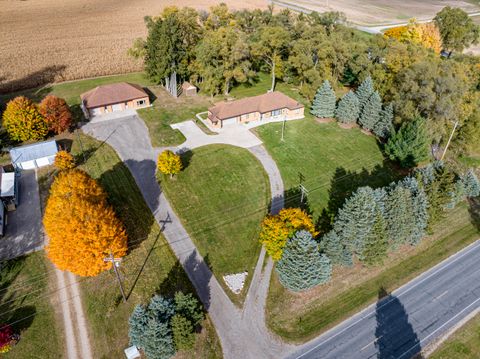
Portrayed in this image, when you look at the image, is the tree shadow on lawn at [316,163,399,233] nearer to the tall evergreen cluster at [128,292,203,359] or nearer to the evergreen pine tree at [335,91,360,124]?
the evergreen pine tree at [335,91,360,124]

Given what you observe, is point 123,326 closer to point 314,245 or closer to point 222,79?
point 314,245

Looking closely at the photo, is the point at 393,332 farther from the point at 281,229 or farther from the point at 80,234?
the point at 80,234

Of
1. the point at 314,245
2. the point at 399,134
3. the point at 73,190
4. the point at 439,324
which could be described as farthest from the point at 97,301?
the point at 399,134

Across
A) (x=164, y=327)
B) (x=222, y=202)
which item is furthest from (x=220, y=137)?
(x=164, y=327)

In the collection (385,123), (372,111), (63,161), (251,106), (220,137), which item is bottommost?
(63,161)

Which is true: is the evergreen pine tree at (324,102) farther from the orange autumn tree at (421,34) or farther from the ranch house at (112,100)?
the ranch house at (112,100)

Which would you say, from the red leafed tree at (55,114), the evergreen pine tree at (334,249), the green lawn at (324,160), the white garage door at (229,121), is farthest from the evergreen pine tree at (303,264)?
the red leafed tree at (55,114)
